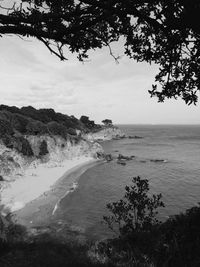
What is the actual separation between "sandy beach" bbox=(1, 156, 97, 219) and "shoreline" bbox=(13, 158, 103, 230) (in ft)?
1.10

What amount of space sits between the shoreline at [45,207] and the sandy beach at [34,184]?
1.10ft

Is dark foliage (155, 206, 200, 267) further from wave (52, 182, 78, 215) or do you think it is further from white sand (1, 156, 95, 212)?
white sand (1, 156, 95, 212)

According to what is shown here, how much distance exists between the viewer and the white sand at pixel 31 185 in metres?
36.6

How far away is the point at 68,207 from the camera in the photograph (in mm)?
37531

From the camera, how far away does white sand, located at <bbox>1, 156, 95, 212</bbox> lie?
3659 cm

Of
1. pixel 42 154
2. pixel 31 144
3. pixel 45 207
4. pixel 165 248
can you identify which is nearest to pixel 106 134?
pixel 42 154

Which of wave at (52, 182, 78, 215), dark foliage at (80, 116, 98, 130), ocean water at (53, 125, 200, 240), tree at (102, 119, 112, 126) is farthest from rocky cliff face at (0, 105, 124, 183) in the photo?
tree at (102, 119, 112, 126)

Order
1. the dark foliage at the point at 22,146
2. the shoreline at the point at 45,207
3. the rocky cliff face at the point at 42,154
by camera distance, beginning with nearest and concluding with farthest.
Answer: the shoreline at the point at 45,207 → the rocky cliff face at the point at 42,154 → the dark foliage at the point at 22,146

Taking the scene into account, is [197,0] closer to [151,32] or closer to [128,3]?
[128,3]

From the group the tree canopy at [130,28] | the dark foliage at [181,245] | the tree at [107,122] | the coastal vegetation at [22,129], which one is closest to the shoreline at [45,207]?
the coastal vegetation at [22,129]

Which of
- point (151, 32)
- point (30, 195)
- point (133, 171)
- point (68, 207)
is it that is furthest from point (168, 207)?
point (151, 32)

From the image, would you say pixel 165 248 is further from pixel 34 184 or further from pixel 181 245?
pixel 34 184

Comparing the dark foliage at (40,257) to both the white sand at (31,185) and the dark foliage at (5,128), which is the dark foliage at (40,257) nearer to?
Answer: the white sand at (31,185)

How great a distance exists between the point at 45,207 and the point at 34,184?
918 centimetres
